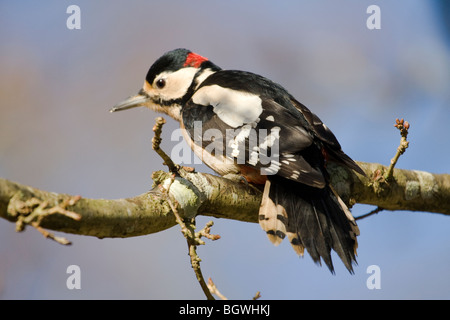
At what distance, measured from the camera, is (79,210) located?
2.26 m

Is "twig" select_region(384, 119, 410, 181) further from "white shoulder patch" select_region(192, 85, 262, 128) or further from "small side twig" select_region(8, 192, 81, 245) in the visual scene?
"small side twig" select_region(8, 192, 81, 245)

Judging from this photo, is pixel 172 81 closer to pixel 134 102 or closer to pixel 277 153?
pixel 134 102

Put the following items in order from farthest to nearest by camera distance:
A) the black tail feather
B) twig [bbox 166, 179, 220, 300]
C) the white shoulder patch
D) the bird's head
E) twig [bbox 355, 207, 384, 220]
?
the bird's head
twig [bbox 355, 207, 384, 220]
the white shoulder patch
the black tail feather
twig [bbox 166, 179, 220, 300]

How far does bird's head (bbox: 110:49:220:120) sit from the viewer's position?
4.30 m

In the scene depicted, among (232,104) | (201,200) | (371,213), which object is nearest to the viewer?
(201,200)

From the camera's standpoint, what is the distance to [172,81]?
4.33 metres

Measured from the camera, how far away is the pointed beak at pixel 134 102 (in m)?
4.41

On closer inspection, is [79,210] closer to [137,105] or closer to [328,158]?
[328,158]

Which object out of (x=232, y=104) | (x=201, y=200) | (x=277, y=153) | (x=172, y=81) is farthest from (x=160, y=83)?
(x=201, y=200)

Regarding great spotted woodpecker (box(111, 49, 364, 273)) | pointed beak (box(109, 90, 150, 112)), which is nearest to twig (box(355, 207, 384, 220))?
great spotted woodpecker (box(111, 49, 364, 273))

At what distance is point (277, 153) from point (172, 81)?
4.80 feet

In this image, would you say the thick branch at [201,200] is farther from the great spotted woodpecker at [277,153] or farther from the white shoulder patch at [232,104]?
the white shoulder patch at [232,104]

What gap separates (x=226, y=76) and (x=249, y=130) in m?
0.66
